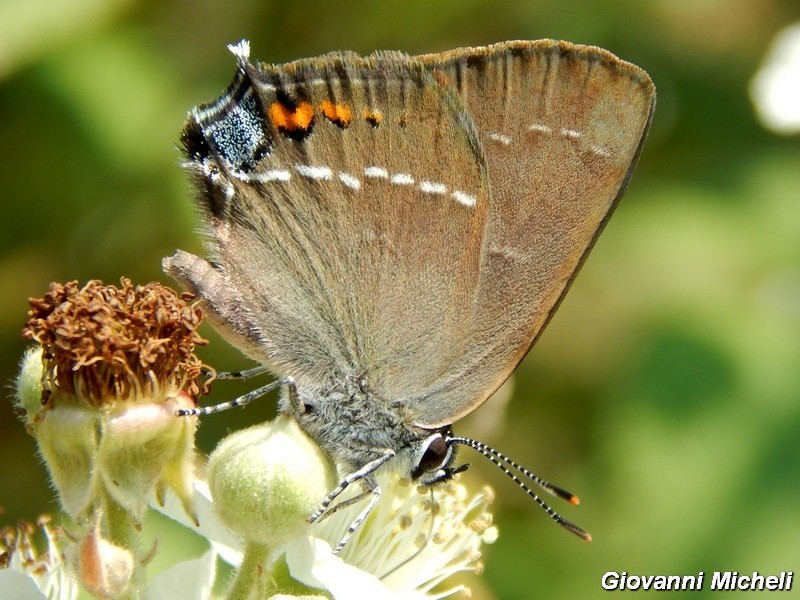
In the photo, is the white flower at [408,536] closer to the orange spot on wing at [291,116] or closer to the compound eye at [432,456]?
the compound eye at [432,456]

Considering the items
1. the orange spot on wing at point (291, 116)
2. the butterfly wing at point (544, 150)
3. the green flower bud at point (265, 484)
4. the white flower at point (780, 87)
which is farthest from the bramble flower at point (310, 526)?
the white flower at point (780, 87)

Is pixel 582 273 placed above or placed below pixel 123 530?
above

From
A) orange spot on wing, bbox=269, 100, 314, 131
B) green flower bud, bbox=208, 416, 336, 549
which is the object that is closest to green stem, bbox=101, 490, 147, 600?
green flower bud, bbox=208, 416, 336, 549

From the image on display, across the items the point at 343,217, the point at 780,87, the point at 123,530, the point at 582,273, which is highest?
the point at 780,87

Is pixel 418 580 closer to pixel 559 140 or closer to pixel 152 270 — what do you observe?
pixel 559 140

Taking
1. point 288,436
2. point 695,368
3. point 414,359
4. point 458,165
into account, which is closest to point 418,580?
point 414,359

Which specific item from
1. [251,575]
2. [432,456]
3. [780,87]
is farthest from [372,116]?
[780,87]

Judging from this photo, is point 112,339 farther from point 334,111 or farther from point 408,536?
point 408,536

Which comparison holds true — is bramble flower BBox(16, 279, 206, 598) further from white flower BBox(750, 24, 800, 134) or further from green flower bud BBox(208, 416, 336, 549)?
white flower BBox(750, 24, 800, 134)
